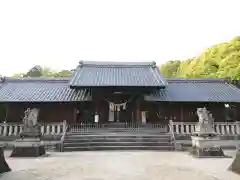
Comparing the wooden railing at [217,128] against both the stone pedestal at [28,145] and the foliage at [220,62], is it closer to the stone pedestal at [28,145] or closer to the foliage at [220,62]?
the stone pedestal at [28,145]

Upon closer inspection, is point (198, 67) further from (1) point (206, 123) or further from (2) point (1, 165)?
(2) point (1, 165)

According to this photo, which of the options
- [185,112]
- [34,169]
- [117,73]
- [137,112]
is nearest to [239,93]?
[185,112]

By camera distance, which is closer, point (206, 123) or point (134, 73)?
point (206, 123)

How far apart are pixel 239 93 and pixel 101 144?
543 inches

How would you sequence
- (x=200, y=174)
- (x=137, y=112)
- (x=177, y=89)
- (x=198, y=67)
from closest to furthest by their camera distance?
(x=200, y=174)
(x=137, y=112)
(x=177, y=89)
(x=198, y=67)

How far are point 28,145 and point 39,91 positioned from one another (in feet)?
36.0

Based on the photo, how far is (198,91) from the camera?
2561 centimetres

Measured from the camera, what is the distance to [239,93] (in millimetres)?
24984

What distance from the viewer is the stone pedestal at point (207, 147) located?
1457 cm

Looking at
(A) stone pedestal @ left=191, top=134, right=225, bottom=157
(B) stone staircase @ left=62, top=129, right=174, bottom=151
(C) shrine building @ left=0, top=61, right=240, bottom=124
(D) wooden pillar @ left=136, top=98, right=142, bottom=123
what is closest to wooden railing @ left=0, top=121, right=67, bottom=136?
(B) stone staircase @ left=62, top=129, right=174, bottom=151

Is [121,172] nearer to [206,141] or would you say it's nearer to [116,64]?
[206,141]

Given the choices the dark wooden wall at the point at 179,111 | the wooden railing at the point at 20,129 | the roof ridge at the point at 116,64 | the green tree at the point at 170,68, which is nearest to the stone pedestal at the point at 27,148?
the wooden railing at the point at 20,129

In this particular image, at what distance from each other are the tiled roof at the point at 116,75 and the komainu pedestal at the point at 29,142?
24.6 ft

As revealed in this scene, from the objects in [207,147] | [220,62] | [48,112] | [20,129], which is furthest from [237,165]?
[220,62]
